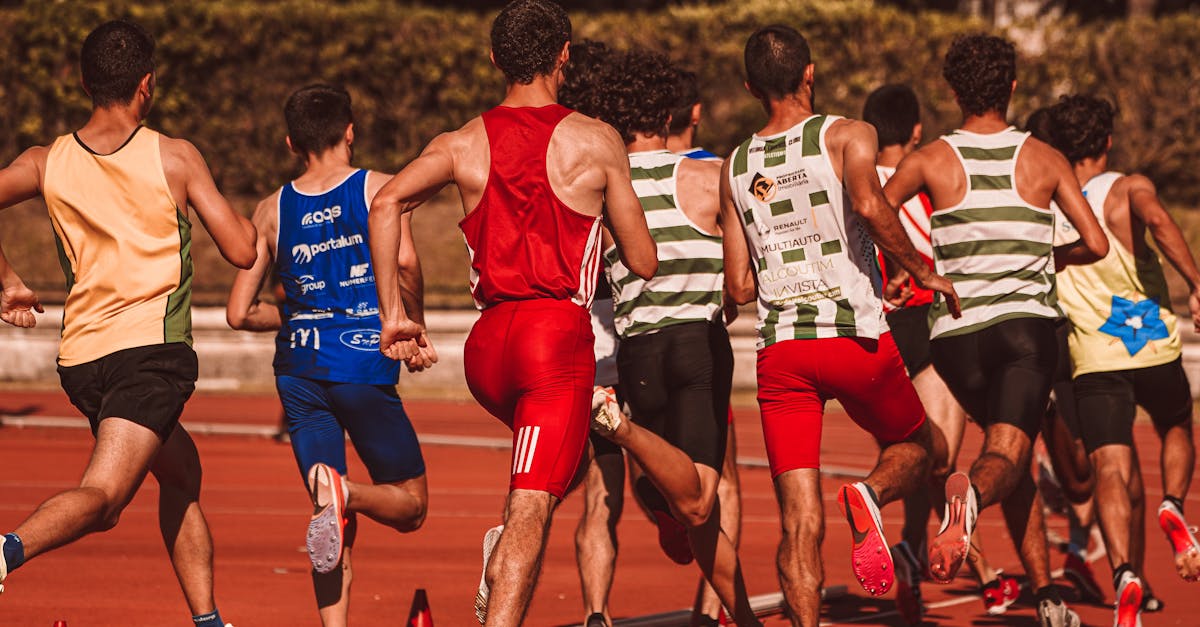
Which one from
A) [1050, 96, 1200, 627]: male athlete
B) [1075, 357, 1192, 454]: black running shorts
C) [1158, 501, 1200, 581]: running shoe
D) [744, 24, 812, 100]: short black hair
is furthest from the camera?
[1075, 357, 1192, 454]: black running shorts

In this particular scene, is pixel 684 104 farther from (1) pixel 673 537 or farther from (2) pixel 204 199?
(2) pixel 204 199

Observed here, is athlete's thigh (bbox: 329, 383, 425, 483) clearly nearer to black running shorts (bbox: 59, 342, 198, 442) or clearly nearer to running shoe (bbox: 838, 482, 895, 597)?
black running shorts (bbox: 59, 342, 198, 442)

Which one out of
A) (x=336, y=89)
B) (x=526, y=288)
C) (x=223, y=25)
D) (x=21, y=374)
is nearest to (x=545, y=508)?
(x=526, y=288)

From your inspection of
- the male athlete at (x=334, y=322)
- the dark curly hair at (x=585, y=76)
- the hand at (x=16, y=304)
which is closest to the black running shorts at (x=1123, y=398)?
the dark curly hair at (x=585, y=76)

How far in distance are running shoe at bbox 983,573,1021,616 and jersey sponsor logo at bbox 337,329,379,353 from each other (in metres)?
3.05

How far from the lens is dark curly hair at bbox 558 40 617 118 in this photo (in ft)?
24.6

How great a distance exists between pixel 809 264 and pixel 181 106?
1706 cm

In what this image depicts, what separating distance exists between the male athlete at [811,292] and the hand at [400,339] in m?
1.50

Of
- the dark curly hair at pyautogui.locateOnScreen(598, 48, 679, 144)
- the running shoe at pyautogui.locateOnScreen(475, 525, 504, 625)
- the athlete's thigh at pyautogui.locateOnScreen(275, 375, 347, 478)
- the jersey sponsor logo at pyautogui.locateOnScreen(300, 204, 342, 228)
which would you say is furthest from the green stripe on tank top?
the running shoe at pyautogui.locateOnScreen(475, 525, 504, 625)

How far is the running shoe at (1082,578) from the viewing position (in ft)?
28.6

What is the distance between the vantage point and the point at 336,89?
701cm

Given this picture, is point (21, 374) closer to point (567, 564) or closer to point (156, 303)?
point (567, 564)

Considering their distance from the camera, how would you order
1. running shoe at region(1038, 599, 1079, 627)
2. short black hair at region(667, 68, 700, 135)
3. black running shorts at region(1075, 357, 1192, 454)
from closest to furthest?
1. running shoe at region(1038, 599, 1079, 627)
2. short black hair at region(667, 68, 700, 135)
3. black running shorts at region(1075, 357, 1192, 454)

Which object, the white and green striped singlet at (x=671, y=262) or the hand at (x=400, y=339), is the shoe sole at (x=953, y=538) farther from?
the hand at (x=400, y=339)
